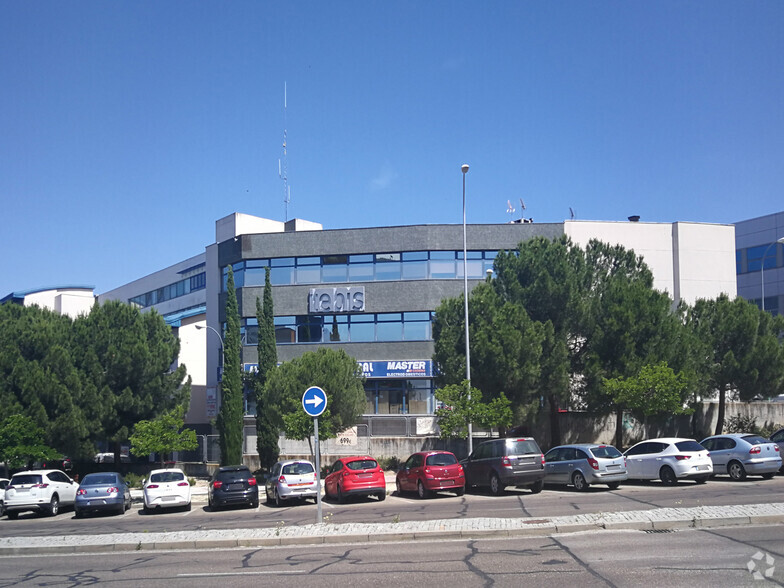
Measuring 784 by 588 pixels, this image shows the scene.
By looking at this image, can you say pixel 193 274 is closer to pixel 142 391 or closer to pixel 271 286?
pixel 271 286

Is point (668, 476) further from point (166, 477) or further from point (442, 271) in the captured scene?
point (442, 271)

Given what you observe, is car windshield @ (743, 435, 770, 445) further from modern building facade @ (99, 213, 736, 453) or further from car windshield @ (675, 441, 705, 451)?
modern building facade @ (99, 213, 736, 453)

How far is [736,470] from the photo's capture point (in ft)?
81.5

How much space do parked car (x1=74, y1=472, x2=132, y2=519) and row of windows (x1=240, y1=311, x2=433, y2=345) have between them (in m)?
19.1

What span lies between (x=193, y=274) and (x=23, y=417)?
32766 mm

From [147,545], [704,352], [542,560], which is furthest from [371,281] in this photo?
[542,560]

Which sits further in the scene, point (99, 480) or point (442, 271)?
point (442, 271)

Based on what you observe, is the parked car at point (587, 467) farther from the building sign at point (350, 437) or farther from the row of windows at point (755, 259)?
the row of windows at point (755, 259)

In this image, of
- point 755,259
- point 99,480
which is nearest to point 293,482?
point 99,480

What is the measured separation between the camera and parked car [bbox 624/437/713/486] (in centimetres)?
2373

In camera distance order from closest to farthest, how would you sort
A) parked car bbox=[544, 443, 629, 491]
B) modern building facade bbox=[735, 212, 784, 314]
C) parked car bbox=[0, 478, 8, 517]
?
parked car bbox=[544, 443, 629, 491] → parked car bbox=[0, 478, 8, 517] → modern building facade bbox=[735, 212, 784, 314]

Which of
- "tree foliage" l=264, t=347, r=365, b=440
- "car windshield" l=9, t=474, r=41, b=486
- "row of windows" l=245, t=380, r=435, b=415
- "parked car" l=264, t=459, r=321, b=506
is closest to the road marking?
"parked car" l=264, t=459, r=321, b=506

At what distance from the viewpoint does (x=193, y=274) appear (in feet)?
215

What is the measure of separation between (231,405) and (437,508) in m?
19.2
